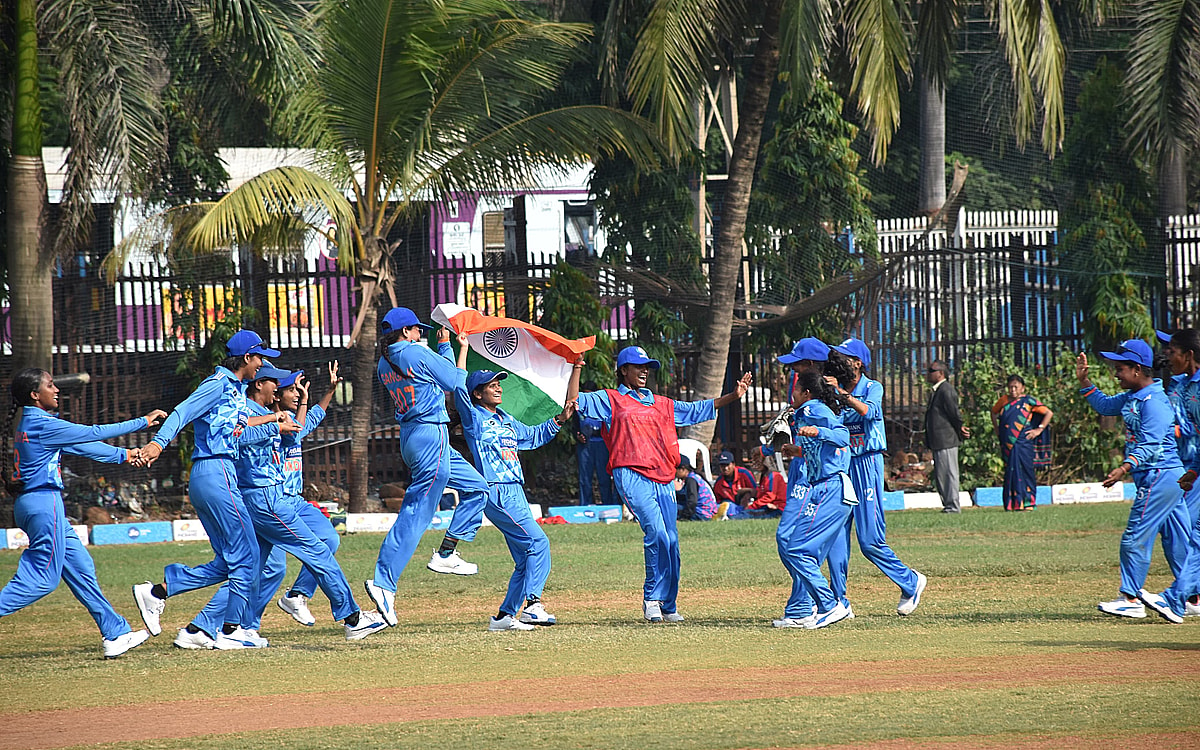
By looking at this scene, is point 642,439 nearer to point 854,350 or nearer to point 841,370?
point 841,370

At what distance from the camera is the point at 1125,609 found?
9.70m

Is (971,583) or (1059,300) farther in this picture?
(1059,300)

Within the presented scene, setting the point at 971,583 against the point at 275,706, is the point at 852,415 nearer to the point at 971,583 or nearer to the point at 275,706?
the point at 971,583

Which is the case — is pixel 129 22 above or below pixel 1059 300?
above

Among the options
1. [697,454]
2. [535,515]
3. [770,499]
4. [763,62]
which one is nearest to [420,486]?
[535,515]

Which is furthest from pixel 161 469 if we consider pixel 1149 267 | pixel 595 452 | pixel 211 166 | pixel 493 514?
pixel 1149 267

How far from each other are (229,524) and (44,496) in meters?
1.11

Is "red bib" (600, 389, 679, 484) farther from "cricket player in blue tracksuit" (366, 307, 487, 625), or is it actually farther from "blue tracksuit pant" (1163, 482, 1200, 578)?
"blue tracksuit pant" (1163, 482, 1200, 578)

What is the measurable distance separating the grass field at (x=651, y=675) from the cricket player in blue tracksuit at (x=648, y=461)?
0.31 meters

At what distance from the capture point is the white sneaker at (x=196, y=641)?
924 cm

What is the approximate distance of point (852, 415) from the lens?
996cm

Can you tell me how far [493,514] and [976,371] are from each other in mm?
12260

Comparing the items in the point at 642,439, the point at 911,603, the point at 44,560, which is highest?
the point at 642,439

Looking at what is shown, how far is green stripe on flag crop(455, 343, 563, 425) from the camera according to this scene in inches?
449
